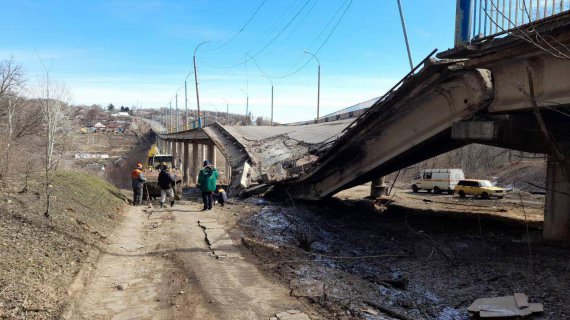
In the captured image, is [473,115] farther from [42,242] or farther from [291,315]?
[42,242]

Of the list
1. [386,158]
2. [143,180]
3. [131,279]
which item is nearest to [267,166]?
[143,180]

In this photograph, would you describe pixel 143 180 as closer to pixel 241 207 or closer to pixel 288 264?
pixel 241 207

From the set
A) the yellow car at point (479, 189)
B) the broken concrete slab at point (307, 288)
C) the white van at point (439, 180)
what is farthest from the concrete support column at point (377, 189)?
the broken concrete slab at point (307, 288)

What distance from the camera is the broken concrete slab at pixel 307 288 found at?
629 centimetres

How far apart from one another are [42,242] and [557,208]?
431 inches

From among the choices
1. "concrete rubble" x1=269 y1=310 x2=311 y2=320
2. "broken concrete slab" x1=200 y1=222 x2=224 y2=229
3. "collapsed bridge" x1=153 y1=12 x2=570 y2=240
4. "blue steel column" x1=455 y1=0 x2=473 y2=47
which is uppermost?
"blue steel column" x1=455 y1=0 x2=473 y2=47

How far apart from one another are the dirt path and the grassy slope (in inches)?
15.2

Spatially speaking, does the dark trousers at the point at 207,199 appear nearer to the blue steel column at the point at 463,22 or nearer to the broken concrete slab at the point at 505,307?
the blue steel column at the point at 463,22

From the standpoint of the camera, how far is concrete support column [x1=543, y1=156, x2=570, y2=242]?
10.2 metres

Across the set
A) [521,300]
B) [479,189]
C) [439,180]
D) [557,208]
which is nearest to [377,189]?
[479,189]

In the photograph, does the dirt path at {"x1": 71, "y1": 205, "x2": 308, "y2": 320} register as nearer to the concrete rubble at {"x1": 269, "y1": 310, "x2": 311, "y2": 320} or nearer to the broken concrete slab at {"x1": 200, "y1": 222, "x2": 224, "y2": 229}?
the concrete rubble at {"x1": 269, "y1": 310, "x2": 311, "y2": 320}

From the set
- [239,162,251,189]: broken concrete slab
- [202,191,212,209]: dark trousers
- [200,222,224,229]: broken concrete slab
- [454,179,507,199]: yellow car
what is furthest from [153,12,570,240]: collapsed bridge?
[454,179,507,199]: yellow car

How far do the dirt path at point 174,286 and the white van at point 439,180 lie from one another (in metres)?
25.5

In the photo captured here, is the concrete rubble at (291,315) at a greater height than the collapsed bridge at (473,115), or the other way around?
the collapsed bridge at (473,115)
